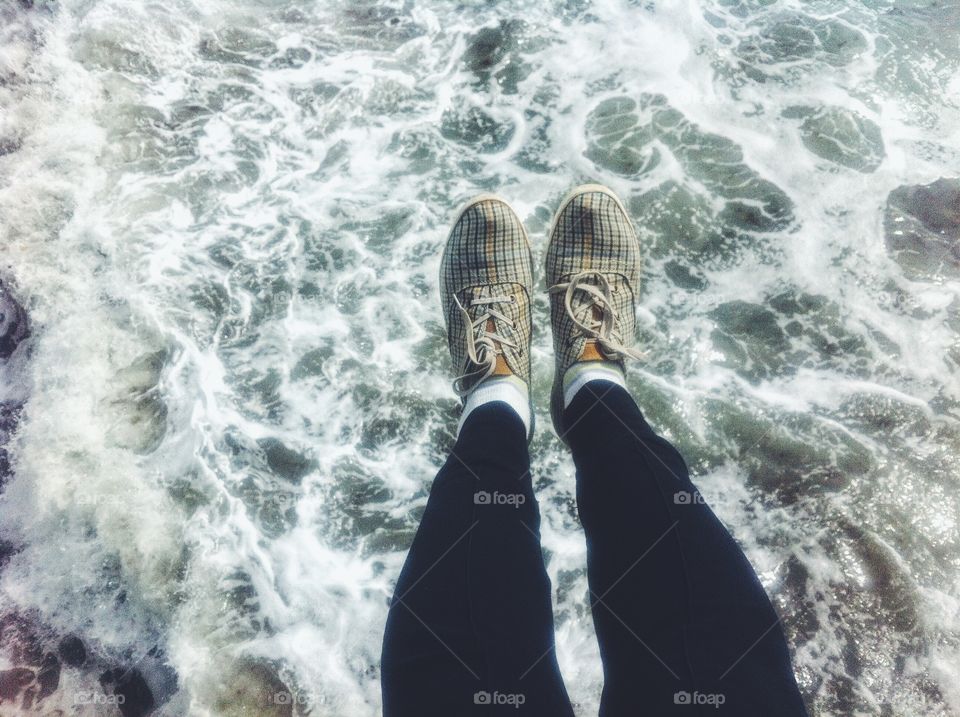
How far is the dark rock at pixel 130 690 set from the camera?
2.28 meters

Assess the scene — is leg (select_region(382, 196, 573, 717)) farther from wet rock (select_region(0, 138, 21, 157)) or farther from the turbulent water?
wet rock (select_region(0, 138, 21, 157))

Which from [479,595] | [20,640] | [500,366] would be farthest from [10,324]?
[479,595]

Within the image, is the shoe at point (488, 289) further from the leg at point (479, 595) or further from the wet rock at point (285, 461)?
the wet rock at point (285, 461)

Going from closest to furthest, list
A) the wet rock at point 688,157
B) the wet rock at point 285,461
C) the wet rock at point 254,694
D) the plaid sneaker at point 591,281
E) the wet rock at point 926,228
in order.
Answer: the wet rock at point 254,694, the plaid sneaker at point 591,281, the wet rock at point 285,461, the wet rock at point 926,228, the wet rock at point 688,157

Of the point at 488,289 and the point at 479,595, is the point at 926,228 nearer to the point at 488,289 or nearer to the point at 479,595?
the point at 488,289

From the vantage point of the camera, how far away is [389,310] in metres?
3.04

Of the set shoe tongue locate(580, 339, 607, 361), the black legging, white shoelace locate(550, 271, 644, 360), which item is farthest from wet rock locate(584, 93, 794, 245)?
the black legging

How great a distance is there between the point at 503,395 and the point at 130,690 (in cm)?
218

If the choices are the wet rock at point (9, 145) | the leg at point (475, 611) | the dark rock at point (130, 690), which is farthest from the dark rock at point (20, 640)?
the wet rock at point (9, 145)

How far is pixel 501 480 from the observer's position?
71.1 inches

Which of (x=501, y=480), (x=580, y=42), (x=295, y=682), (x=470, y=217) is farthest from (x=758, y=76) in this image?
(x=295, y=682)

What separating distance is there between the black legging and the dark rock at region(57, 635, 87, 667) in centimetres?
192

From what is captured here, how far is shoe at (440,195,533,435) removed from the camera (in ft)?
8.30

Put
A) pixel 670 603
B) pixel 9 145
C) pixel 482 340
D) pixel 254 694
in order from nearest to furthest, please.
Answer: pixel 670 603 < pixel 254 694 < pixel 482 340 < pixel 9 145
